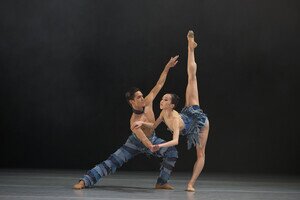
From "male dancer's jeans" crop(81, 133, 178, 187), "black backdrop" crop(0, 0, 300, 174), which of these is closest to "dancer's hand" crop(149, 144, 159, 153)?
"male dancer's jeans" crop(81, 133, 178, 187)

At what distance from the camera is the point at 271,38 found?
286 inches

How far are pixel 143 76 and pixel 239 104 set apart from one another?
115 centimetres

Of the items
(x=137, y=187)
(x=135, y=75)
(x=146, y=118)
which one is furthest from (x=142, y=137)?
(x=135, y=75)

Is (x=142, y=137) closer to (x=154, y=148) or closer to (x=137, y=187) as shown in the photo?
(x=154, y=148)

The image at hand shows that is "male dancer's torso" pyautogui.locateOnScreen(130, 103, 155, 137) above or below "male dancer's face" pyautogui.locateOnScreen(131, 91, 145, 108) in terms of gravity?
below

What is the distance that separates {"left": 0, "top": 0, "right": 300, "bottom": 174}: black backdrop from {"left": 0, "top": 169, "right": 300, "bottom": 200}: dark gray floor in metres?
0.65

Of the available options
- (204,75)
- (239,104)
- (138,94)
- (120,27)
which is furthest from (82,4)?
(138,94)

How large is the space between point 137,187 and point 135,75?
230 cm

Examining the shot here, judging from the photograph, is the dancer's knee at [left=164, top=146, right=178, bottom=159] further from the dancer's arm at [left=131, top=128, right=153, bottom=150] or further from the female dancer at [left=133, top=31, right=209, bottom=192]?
the dancer's arm at [left=131, top=128, right=153, bottom=150]

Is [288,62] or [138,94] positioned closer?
[138,94]

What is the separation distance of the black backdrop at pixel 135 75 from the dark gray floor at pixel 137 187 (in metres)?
0.65

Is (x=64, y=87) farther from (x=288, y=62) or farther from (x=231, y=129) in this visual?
(x=288, y=62)

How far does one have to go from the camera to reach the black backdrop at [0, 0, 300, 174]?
7238 millimetres

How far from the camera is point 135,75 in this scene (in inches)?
286
